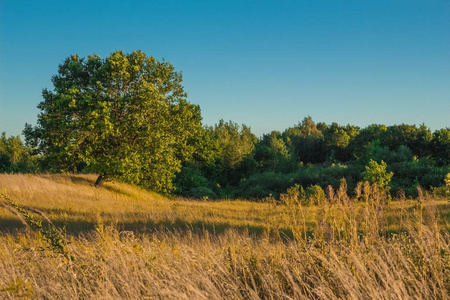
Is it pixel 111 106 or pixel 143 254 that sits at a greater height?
pixel 111 106

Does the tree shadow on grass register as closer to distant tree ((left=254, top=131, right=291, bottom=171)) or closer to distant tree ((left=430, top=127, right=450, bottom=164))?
distant tree ((left=254, top=131, right=291, bottom=171))

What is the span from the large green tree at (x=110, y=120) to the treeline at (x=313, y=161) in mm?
6078

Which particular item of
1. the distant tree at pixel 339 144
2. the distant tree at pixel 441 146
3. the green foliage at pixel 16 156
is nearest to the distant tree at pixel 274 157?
the distant tree at pixel 339 144

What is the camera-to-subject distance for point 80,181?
904 inches

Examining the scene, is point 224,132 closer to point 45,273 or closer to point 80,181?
point 80,181

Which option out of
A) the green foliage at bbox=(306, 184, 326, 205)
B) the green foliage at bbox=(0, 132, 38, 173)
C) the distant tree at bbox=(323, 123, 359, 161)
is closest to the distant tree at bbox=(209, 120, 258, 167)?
the distant tree at bbox=(323, 123, 359, 161)

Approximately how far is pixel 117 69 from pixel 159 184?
739 centimetres

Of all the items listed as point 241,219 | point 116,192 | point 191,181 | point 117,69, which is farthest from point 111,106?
point 191,181

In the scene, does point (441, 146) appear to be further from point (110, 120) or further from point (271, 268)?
point (271, 268)

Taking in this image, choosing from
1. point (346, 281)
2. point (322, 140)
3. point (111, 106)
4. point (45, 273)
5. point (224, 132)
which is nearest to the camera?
point (346, 281)

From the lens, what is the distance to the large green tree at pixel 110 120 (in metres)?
19.4

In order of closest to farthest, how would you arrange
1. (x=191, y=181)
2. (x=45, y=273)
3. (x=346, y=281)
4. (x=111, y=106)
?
(x=346, y=281) < (x=45, y=273) < (x=111, y=106) < (x=191, y=181)

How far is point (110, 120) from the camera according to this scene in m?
20.2

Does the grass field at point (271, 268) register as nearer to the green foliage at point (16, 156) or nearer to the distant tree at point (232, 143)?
the distant tree at point (232, 143)
